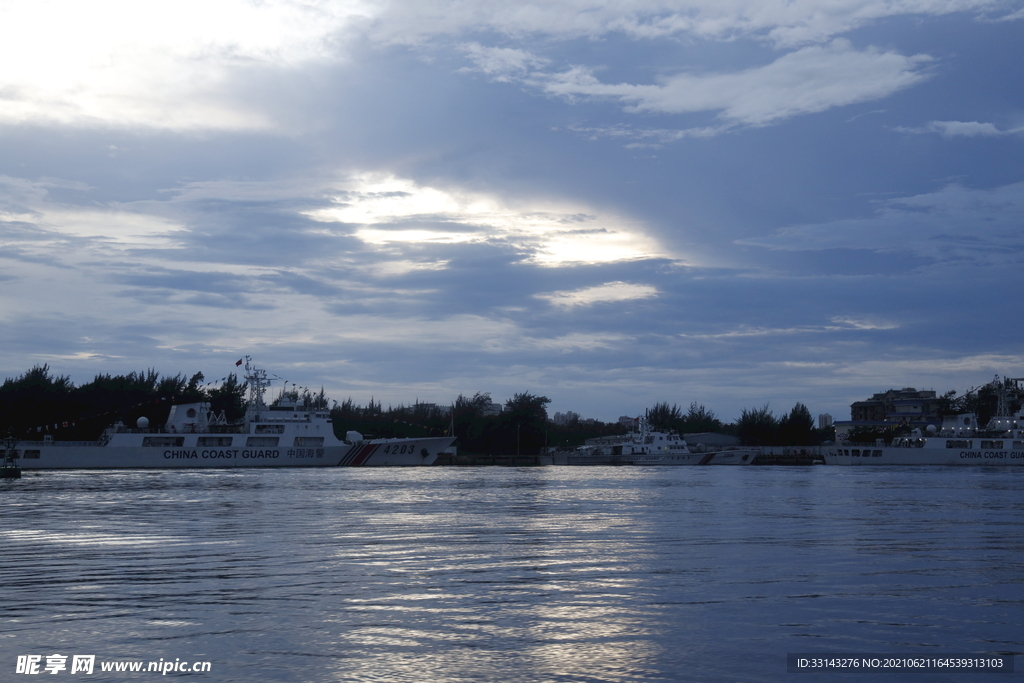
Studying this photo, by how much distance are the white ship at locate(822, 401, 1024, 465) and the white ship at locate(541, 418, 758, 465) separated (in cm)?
1499

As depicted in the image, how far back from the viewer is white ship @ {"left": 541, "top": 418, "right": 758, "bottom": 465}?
343 feet

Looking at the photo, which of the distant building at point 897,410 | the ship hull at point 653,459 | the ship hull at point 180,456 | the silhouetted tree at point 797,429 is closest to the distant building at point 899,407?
the distant building at point 897,410

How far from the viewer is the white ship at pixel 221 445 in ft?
291

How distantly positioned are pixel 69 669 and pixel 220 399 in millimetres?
123579

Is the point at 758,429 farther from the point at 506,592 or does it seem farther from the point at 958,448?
the point at 506,592

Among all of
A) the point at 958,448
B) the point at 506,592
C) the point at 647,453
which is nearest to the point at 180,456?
the point at 647,453

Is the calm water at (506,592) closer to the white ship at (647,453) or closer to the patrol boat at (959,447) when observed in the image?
the white ship at (647,453)

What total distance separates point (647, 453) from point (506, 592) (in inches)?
3582

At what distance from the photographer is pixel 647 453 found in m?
105

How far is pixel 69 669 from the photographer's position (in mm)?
10445

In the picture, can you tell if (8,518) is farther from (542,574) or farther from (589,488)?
(589,488)

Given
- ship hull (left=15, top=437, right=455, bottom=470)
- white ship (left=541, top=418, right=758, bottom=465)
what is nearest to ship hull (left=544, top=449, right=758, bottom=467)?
white ship (left=541, top=418, right=758, bottom=465)

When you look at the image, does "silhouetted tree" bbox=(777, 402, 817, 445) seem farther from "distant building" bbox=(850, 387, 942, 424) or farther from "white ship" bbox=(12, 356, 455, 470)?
"white ship" bbox=(12, 356, 455, 470)

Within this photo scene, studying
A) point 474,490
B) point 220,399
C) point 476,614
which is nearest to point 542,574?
point 476,614
